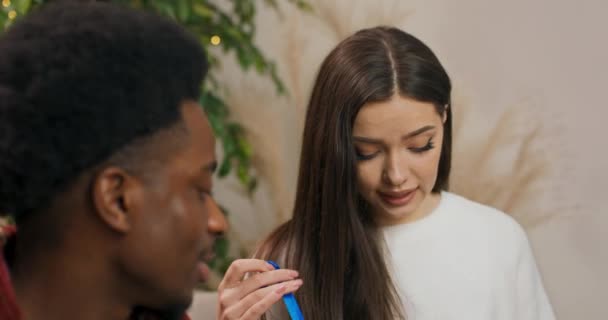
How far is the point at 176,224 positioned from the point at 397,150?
60 cm

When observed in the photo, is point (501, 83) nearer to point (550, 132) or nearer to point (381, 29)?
point (550, 132)

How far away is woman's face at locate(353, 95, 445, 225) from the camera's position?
4.00 feet

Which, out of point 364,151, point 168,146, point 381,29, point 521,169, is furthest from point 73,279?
point 521,169

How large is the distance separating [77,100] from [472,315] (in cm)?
91

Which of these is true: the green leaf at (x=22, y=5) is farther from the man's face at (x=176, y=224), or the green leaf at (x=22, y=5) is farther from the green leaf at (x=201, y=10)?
the man's face at (x=176, y=224)

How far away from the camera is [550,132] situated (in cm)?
221

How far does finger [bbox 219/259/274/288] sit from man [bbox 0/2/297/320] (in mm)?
436

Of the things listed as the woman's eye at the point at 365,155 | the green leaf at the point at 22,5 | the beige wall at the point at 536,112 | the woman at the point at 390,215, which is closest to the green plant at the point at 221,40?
the green leaf at the point at 22,5

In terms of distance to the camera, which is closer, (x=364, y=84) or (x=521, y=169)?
(x=364, y=84)

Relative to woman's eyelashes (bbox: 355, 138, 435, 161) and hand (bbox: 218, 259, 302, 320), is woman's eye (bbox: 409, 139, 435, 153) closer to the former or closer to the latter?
woman's eyelashes (bbox: 355, 138, 435, 161)

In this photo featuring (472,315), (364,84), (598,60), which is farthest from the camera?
(598,60)

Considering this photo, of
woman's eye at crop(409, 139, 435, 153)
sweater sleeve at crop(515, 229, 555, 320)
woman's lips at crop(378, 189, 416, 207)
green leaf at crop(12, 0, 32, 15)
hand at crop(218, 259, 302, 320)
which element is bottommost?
sweater sleeve at crop(515, 229, 555, 320)

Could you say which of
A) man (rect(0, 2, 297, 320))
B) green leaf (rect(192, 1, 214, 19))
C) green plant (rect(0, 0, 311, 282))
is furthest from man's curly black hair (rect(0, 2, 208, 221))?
green leaf (rect(192, 1, 214, 19))

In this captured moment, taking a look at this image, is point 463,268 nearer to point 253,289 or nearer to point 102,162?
point 253,289
